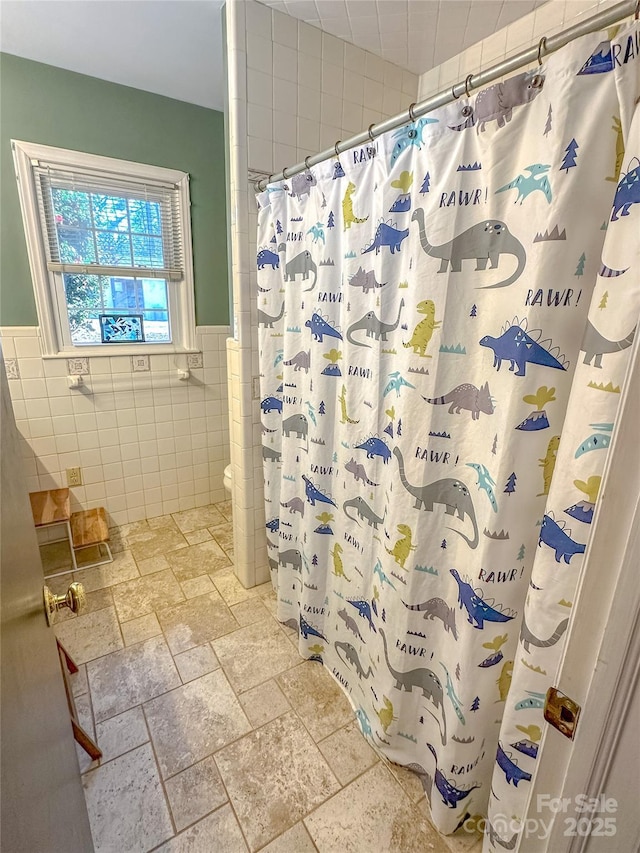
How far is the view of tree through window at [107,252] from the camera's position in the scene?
2.24 metres

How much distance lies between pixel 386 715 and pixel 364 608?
0.32 meters

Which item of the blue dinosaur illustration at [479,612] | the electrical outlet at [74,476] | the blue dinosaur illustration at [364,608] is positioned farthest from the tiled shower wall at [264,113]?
the blue dinosaur illustration at [479,612]

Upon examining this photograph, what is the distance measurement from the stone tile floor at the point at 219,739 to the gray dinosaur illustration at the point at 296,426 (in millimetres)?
975

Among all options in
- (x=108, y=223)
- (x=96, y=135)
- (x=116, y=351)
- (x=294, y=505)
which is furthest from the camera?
(x=116, y=351)

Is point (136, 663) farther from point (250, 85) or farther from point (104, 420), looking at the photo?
point (250, 85)

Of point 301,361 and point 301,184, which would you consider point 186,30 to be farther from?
point 301,361

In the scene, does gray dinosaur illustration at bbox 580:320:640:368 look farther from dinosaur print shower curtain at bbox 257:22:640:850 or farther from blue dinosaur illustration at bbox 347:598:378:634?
blue dinosaur illustration at bbox 347:598:378:634

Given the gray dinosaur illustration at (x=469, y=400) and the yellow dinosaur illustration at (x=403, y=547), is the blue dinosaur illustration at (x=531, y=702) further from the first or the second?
the gray dinosaur illustration at (x=469, y=400)

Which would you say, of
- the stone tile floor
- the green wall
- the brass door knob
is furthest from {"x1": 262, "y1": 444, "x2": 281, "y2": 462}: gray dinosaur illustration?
the green wall

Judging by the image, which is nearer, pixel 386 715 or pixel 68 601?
pixel 68 601

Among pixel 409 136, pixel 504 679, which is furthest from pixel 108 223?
pixel 504 679

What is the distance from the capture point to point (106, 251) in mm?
2346

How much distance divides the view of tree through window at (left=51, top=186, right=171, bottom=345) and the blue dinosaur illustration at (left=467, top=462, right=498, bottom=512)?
2.32 meters

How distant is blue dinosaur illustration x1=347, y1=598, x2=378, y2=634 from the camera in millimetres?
1390
